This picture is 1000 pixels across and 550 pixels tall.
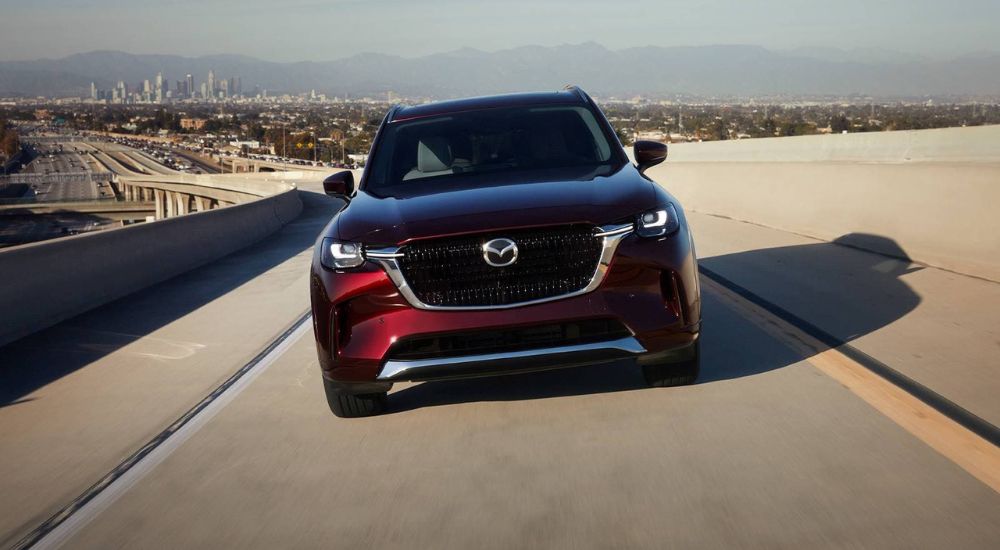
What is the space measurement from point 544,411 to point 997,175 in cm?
613

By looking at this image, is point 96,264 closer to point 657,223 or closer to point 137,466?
point 137,466

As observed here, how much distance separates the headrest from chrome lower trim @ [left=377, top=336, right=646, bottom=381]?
7.05 ft

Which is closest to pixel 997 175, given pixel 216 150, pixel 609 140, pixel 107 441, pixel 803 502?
pixel 609 140

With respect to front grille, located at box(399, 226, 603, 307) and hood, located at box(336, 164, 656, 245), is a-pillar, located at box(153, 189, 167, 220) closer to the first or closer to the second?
Answer: hood, located at box(336, 164, 656, 245)

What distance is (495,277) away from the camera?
19.4 feet

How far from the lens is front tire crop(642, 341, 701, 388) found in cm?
644

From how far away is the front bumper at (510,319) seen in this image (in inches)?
229

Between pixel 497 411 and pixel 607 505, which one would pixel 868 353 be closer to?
pixel 497 411

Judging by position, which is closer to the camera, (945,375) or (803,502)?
(803,502)

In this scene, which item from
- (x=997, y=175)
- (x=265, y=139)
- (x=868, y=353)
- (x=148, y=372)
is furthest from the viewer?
(x=265, y=139)

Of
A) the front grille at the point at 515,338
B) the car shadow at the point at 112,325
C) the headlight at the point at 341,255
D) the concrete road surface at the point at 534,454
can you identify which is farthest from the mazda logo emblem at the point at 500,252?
the car shadow at the point at 112,325

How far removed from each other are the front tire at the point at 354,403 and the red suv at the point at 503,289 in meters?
0.01

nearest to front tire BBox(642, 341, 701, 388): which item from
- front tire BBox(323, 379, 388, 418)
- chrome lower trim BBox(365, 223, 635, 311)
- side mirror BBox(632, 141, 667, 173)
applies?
chrome lower trim BBox(365, 223, 635, 311)

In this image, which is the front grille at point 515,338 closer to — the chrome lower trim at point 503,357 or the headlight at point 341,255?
the chrome lower trim at point 503,357
